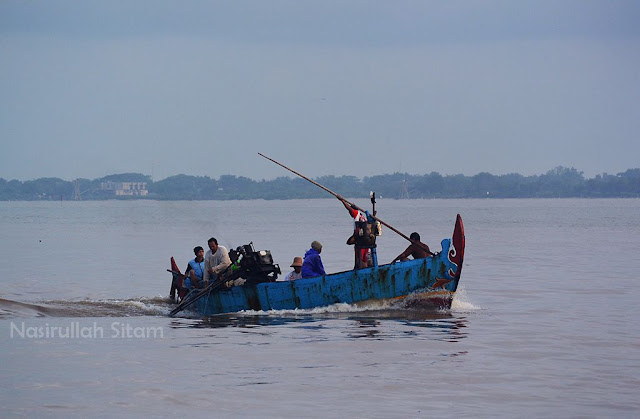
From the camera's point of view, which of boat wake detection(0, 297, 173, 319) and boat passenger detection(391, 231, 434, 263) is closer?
boat passenger detection(391, 231, 434, 263)

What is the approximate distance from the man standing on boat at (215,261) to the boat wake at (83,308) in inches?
77.4

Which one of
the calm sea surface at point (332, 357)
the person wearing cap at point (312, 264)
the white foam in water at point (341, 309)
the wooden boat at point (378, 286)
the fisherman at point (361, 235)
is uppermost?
the fisherman at point (361, 235)

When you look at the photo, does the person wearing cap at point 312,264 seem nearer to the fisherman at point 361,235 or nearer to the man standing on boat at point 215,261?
the fisherman at point 361,235

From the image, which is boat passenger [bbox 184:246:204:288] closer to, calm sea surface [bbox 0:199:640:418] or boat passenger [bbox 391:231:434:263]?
calm sea surface [bbox 0:199:640:418]

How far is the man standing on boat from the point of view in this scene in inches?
914

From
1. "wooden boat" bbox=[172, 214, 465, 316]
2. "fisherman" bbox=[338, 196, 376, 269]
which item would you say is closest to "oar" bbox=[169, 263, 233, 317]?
"wooden boat" bbox=[172, 214, 465, 316]

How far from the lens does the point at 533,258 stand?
4644cm

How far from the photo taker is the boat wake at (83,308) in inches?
961

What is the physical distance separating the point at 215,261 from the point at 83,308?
14.1ft

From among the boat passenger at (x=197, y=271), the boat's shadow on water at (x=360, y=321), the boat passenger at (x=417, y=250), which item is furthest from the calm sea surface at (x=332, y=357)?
the boat passenger at (x=417, y=250)

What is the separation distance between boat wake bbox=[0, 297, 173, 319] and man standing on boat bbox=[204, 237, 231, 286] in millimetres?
1965

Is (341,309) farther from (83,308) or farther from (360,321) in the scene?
(83,308)

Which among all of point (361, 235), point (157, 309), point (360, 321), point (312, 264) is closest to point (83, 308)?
point (157, 309)

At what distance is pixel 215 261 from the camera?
2344cm
